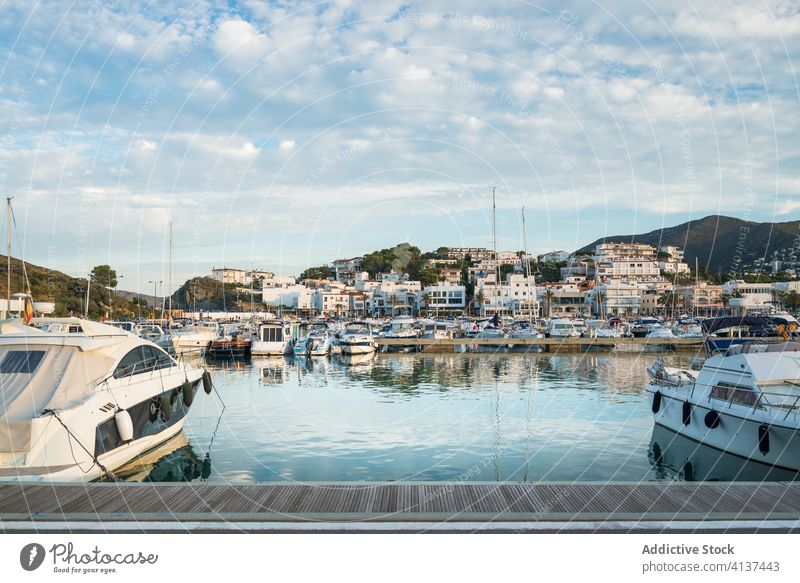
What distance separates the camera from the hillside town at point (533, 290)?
10888cm

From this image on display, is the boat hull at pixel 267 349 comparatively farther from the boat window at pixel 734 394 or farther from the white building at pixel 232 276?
the white building at pixel 232 276

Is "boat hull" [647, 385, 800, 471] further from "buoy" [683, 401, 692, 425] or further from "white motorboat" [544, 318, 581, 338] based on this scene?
"white motorboat" [544, 318, 581, 338]

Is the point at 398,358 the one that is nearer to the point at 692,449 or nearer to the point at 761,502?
the point at 692,449

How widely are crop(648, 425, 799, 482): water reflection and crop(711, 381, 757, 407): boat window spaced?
133 centimetres

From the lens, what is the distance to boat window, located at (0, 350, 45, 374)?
1261cm

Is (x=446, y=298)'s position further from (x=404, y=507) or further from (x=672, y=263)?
(x=404, y=507)

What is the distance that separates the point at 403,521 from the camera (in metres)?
7.57

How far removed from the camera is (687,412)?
1734 centimetres

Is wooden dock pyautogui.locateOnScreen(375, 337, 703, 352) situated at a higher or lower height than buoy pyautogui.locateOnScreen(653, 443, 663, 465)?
higher

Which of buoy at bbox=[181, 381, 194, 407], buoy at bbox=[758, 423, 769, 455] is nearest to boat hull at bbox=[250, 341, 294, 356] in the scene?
buoy at bbox=[181, 381, 194, 407]

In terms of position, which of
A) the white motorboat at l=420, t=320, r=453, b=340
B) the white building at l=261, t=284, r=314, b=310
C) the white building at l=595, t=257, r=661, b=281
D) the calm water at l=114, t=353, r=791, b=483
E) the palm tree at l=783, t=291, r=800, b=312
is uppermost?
the white building at l=595, t=257, r=661, b=281

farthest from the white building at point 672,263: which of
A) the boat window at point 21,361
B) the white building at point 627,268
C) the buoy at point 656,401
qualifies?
the boat window at point 21,361

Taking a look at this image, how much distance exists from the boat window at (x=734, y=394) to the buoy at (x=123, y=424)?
44.5 ft

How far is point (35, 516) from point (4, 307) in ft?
45.0
